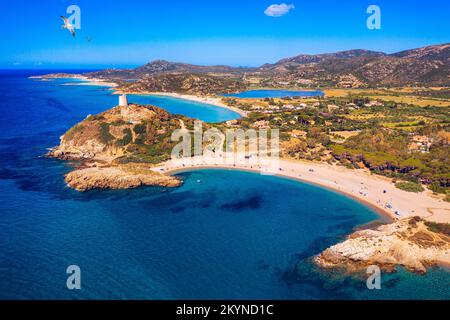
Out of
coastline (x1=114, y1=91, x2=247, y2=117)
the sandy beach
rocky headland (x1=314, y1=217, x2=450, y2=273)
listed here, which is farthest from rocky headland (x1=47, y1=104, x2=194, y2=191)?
coastline (x1=114, y1=91, x2=247, y2=117)

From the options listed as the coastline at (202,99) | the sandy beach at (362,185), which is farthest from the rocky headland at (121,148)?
the coastline at (202,99)

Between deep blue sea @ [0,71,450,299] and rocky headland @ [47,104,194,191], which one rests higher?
rocky headland @ [47,104,194,191]

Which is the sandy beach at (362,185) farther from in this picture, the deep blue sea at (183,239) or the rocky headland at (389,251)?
the rocky headland at (389,251)

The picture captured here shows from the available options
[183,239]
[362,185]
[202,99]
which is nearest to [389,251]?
[362,185]

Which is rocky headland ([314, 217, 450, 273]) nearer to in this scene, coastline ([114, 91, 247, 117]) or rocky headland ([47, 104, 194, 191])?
rocky headland ([47, 104, 194, 191])

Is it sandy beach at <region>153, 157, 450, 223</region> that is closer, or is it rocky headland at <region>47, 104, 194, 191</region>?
sandy beach at <region>153, 157, 450, 223</region>
